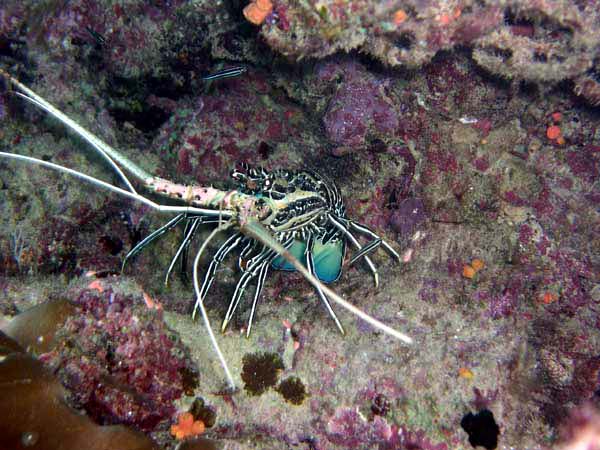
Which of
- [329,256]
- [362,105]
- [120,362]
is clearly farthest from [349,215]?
[120,362]

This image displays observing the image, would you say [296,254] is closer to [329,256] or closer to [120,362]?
[329,256]

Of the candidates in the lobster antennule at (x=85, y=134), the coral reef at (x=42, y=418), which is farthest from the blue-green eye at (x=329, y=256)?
the coral reef at (x=42, y=418)

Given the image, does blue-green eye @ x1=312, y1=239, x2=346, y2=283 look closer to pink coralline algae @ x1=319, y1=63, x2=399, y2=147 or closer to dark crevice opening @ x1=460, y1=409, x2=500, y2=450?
pink coralline algae @ x1=319, y1=63, x2=399, y2=147

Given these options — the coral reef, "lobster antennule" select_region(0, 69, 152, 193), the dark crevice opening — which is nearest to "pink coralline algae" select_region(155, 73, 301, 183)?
"lobster antennule" select_region(0, 69, 152, 193)

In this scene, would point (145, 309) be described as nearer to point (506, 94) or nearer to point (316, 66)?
point (316, 66)

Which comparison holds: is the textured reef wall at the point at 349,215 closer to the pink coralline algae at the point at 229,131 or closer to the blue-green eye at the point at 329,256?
the pink coralline algae at the point at 229,131
